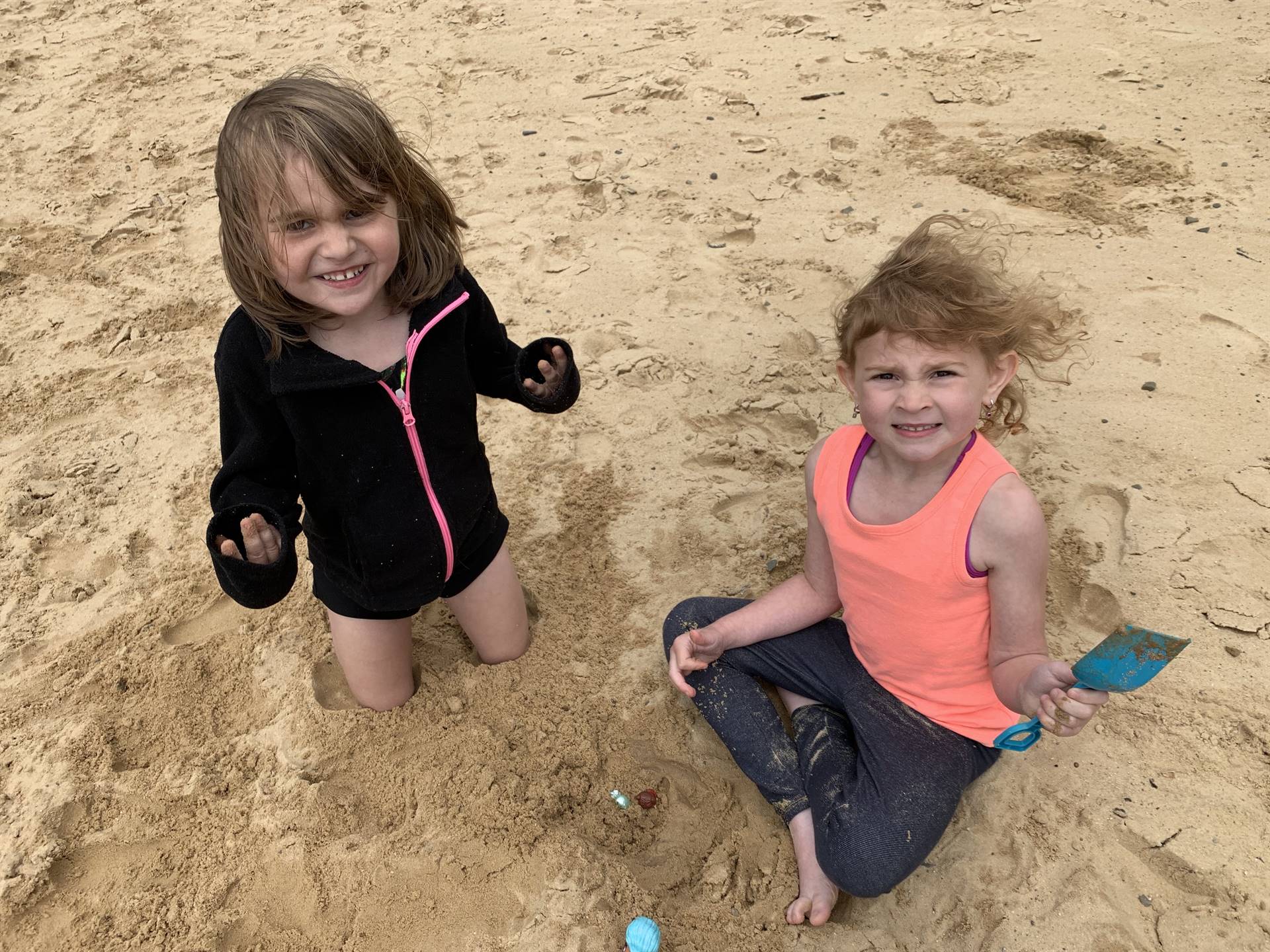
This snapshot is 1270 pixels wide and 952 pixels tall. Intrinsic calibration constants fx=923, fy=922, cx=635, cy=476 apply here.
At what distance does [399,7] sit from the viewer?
5.32 m

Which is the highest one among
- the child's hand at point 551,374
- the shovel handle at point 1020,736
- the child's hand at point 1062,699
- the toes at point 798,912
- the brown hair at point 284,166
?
the brown hair at point 284,166

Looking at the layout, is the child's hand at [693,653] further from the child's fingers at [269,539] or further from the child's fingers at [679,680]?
the child's fingers at [269,539]

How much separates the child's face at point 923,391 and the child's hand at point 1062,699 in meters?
0.42

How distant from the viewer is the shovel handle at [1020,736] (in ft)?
5.49

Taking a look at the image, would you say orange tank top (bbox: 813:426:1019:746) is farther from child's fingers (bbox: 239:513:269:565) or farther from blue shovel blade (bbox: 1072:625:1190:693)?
child's fingers (bbox: 239:513:269:565)

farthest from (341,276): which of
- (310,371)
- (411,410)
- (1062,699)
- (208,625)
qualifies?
(1062,699)

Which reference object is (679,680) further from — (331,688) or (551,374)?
(331,688)

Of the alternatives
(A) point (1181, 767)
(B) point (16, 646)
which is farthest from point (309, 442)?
(A) point (1181, 767)

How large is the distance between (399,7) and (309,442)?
4.43 meters

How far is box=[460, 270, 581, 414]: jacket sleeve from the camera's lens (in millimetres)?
2002

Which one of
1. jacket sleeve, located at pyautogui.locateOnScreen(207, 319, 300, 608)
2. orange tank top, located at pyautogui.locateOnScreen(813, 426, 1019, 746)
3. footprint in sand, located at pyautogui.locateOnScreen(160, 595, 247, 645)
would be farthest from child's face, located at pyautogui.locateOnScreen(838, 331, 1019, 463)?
footprint in sand, located at pyautogui.locateOnScreen(160, 595, 247, 645)

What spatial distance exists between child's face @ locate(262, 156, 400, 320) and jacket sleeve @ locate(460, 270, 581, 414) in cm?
26

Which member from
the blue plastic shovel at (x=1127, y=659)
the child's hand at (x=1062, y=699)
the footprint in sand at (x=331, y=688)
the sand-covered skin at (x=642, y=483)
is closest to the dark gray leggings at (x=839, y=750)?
the sand-covered skin at (x=642, y=483)

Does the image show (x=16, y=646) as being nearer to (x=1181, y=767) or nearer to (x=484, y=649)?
(x=484, y=649)
